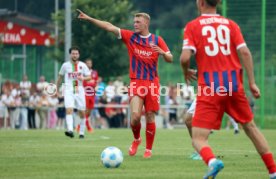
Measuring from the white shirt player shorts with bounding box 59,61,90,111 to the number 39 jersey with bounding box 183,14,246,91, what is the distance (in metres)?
12.4

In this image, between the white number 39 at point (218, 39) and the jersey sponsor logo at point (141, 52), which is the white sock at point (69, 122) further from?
the white number 39 at point (218, 39)

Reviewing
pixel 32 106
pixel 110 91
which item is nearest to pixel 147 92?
pixel 32 106

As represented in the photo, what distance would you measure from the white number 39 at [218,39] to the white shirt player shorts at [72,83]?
Result: 12477mm

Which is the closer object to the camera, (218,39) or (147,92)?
(218,39)

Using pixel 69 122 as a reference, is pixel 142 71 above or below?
above

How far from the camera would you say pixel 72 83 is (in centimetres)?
2283

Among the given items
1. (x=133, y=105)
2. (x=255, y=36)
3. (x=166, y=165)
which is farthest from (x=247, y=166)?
(x=255, y=36)

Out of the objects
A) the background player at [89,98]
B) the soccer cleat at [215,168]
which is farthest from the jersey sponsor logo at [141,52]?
the background player at [89,98]

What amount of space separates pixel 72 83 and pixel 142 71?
7.68 meters

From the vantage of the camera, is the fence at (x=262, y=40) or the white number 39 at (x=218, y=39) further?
the fence at (x=262, y=40)

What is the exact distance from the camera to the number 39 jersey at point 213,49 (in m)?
10.1

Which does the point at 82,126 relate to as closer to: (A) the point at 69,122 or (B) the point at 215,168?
(A) the point at 69,122

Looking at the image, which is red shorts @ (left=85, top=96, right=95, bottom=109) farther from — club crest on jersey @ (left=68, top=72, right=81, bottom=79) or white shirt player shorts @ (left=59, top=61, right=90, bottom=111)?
club crest on jersey @ (left=68, top=72, right=81, bottom=79)

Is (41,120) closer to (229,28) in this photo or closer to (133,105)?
(133,105)
